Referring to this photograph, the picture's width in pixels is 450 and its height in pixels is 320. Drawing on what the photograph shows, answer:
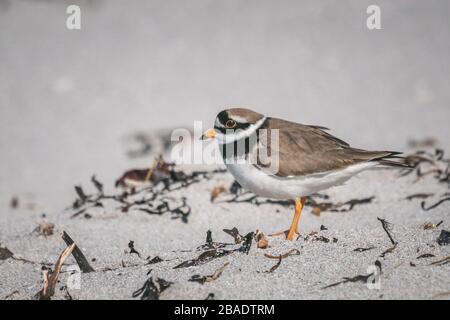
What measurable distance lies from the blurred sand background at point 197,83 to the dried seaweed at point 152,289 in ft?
4.76

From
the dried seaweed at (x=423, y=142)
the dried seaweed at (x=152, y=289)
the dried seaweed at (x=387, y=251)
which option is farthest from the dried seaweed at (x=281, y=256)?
the dried seaweed at (x=423, y=142)

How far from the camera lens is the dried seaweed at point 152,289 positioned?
302 centimetres

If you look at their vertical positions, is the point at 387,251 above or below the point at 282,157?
below

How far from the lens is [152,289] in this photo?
3049 millimetres

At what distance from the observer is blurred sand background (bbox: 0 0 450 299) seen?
218 inches

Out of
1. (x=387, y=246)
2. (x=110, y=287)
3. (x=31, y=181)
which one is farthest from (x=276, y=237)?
(x=31, y=181)

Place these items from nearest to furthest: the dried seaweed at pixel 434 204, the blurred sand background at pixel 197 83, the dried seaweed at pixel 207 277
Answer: the dried seaweed at pixel 207 277 < the dried seaweed at pixel 434 204 < the blurred sand background at pixel 197 83

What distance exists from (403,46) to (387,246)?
5.48 metres

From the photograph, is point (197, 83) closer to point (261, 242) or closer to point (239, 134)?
point (239, 134)

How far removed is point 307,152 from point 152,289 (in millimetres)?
1451

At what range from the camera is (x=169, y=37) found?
8711 mm

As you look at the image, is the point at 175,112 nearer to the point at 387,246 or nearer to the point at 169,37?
the point at 169,37

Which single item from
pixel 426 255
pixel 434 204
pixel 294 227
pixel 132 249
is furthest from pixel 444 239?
pixel 132 249

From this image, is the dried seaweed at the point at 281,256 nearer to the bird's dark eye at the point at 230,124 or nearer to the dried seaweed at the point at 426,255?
the dried seaweed at the point at 426,255
